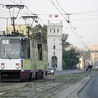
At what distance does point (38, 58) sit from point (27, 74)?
470cm

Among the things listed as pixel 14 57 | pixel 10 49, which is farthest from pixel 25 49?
pixel 10 49

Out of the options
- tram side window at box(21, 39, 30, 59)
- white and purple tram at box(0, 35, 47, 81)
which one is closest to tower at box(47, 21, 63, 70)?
tram side window at box(21, 39, 30, 59)

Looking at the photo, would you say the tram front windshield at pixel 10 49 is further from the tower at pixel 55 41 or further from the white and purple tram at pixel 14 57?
the tower at pixel 55 41

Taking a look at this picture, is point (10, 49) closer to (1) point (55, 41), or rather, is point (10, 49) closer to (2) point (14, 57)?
(2) point (14, 57)

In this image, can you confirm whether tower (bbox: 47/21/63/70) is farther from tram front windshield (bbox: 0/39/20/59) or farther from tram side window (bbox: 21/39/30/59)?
tram front windshield (bbox: 0/39/20/59)

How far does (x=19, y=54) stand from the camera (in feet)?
105

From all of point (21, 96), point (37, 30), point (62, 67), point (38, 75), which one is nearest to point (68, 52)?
point (62, 67)

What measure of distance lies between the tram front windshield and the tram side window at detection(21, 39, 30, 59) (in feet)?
1.34

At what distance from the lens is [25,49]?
32.9m

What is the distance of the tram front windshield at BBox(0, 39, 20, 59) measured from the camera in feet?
106

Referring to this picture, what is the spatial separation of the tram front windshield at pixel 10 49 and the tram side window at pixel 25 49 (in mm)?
409

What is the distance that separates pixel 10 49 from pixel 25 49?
1.35m

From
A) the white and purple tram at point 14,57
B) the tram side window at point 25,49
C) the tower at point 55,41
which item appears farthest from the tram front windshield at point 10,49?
the tower at point 55,41

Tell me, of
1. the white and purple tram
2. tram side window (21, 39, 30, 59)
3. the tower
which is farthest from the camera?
the tower
